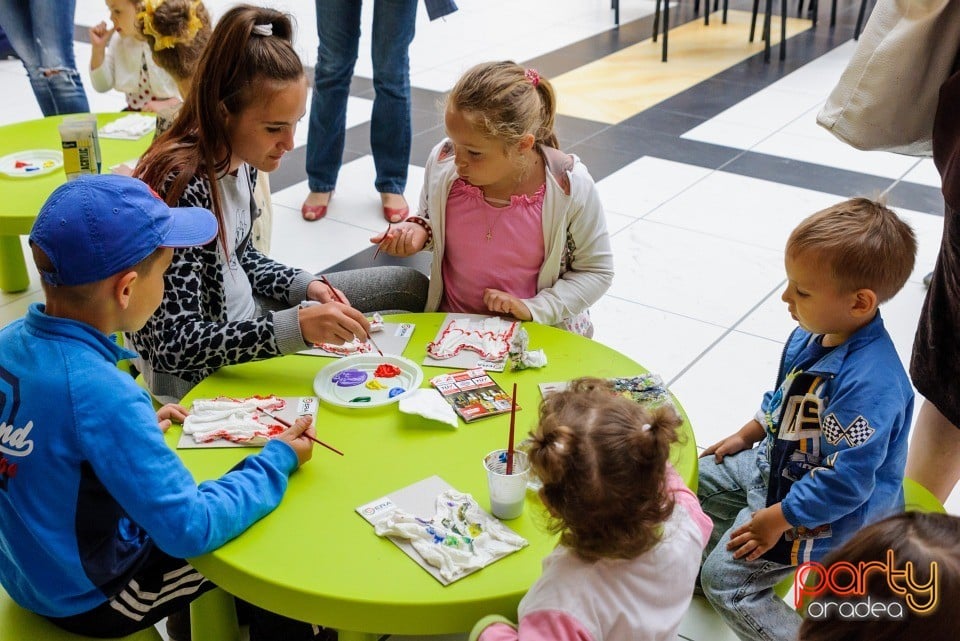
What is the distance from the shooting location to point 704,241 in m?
3.95

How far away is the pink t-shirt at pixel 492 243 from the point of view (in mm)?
2307

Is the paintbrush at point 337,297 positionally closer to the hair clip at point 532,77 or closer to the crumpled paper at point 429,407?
the crumpled paper at point 429,407

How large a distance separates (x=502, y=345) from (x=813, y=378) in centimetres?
62

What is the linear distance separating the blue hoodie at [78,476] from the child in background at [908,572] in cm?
87

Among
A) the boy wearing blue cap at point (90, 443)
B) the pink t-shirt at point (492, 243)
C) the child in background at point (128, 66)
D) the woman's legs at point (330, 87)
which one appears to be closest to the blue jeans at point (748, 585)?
the pink t-shirt at point (492, 243)

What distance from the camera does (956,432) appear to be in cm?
212

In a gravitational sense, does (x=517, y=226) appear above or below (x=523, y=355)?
above

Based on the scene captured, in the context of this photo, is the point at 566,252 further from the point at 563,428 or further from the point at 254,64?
the point at 563,428

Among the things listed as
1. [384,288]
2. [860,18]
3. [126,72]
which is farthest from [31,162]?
[860,18]

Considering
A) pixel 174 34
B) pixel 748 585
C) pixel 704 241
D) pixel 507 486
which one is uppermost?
pixel 174 34

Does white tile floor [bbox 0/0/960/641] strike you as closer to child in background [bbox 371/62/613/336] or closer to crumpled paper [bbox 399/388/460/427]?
crumpled paper [bbox 399/388/460/427]

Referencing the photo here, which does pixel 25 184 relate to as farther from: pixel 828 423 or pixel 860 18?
pixel 860 18

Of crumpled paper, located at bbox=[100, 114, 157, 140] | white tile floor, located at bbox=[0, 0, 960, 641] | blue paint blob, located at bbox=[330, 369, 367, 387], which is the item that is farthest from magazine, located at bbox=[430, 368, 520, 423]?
crumpled paper, located at bbox=[100, 114, 157, 140]

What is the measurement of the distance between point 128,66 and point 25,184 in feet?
3.77
